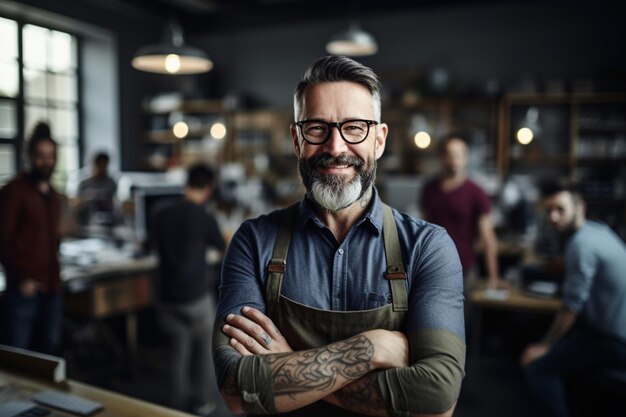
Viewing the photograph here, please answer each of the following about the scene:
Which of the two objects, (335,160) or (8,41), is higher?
(8,41)

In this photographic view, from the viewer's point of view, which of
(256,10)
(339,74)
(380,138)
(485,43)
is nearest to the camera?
(339,74)

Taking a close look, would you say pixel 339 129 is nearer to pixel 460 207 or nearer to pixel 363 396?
pixel 363 396

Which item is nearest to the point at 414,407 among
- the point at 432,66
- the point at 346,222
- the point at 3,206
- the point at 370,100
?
the point at 346,222

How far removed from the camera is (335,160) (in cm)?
149

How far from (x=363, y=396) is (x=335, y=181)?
566 millimetres

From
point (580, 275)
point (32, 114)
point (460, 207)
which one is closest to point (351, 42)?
point (460, 207)

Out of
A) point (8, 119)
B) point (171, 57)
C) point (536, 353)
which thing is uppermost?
point (171, 57)

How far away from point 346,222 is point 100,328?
3.62m

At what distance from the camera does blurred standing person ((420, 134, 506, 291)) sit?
405 cm

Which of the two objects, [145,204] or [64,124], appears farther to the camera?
[64,124]

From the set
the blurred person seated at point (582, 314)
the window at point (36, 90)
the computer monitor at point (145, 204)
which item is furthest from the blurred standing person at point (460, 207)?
the window at point (36, 90)

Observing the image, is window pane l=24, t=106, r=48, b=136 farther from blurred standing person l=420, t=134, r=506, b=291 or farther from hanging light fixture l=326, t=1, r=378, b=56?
blurred standing person l=420, t=134, r=506, b=291

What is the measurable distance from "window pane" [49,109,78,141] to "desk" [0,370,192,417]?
7558 mm

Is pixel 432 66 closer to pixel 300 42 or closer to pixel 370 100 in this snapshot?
pixel 300 42
